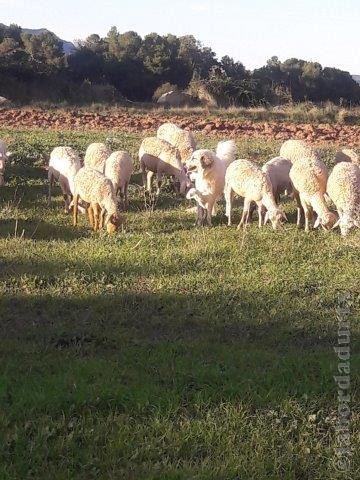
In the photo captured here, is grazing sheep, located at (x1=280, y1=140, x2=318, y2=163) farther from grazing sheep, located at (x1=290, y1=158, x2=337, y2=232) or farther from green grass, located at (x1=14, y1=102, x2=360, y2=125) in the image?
green grass, located at (x1=14, y1=102, x2=360, y2=125)

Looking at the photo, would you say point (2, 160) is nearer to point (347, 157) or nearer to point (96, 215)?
point (96, 215)

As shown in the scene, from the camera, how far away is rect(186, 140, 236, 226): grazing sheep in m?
11.4

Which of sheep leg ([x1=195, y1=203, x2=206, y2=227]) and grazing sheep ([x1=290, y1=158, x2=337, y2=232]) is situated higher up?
grazing sheep ([x1=290, y1=158, x2=337, y2=232])

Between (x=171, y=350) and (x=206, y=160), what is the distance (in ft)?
20.6

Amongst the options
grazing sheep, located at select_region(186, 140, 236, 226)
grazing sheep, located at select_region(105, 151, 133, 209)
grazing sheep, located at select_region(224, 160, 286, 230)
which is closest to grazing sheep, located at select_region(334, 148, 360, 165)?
grazing sheep, located at select_region(186, 140, 236, 226)

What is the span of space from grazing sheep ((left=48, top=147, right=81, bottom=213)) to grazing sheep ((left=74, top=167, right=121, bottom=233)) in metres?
0.96

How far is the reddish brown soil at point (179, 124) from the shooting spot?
886 inches

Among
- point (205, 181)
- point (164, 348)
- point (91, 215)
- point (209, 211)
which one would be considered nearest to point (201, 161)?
point (205, 181)

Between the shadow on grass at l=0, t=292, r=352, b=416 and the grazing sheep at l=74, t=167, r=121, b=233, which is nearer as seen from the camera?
the shadow on grass at l=0, t=292, r=352, b=416

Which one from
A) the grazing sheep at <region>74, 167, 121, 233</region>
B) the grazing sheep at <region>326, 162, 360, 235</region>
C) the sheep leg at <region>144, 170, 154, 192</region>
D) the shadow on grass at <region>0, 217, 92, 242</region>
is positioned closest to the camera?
the shadow on grass at <region>0, 217, 92, 242</region>

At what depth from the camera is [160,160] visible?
13.8 meters

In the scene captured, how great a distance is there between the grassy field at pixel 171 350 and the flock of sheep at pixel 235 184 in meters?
0.38

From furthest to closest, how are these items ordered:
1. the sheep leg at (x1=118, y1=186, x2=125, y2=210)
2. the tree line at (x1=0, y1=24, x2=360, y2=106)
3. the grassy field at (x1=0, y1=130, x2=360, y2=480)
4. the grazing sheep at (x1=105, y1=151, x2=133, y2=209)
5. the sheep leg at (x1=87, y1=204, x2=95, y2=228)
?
the tree line at (x1=0, y1=24, x2=360, y2=106) → the sheep leg at (x1=118, y1=186, x2=125, y2=210) → the grazing sheep at (x1=105, y1=151, x2=133, y2=209) → the sheep leg at (x1=87, y1=204, x2=95, y2=228) → the grassy field at (x1=0, y1=130, x2=360, y2=480)

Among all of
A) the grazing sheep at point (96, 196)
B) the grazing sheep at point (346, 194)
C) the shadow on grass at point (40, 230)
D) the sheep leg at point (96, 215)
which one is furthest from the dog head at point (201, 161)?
the shadow on grass at point (40, 230)
